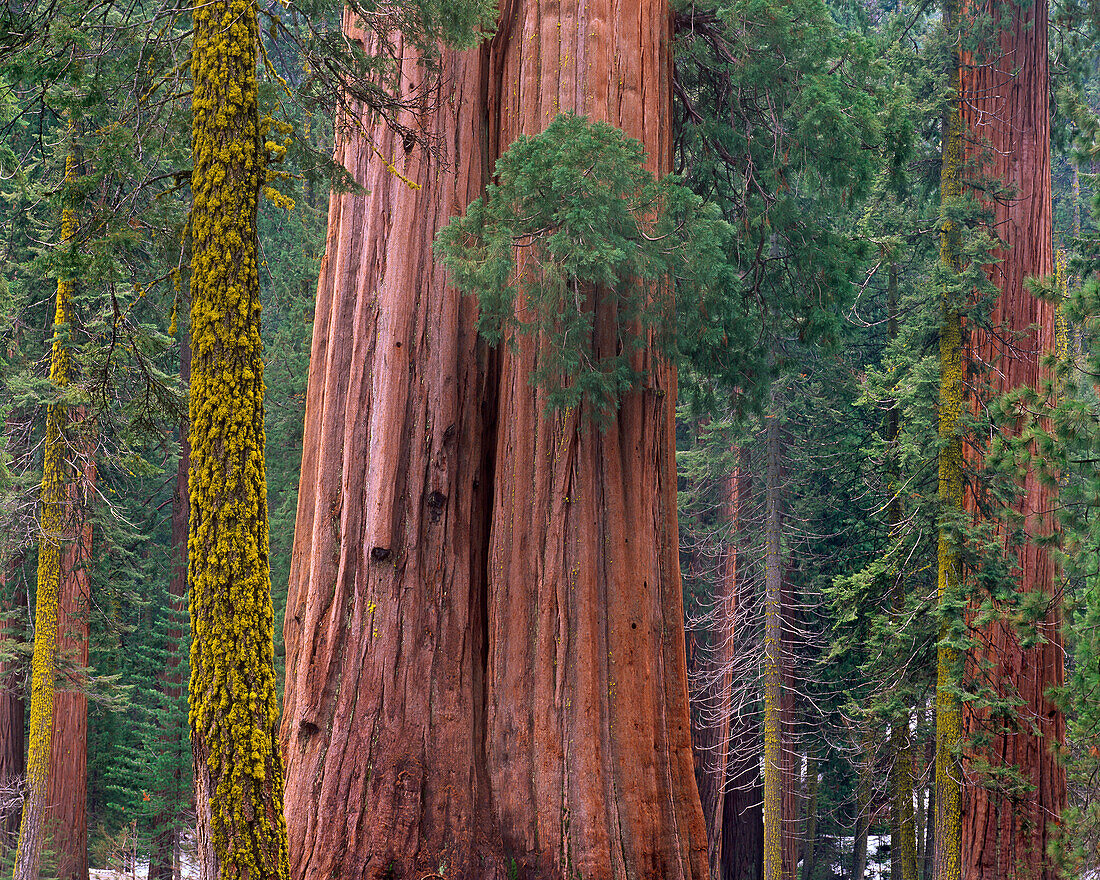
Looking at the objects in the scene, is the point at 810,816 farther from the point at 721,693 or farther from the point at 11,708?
the point at 11,708

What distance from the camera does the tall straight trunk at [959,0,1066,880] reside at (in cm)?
1078

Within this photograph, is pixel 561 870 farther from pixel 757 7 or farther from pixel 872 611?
pixel 872 611

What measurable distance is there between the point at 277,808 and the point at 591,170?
150 inches

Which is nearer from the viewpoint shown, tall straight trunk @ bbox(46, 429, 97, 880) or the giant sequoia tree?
the giant sequoia tree

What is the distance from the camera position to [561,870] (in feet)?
20.9

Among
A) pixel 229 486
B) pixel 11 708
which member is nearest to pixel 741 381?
pixel 229 486

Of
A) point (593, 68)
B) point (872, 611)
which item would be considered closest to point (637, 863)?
point (593, 68)

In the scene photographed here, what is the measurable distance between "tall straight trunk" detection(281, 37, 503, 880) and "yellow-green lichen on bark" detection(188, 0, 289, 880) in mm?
1186

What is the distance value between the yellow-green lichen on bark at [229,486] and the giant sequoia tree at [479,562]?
1.22 metres

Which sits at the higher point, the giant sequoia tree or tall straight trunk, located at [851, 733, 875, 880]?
the giant sequoia tree

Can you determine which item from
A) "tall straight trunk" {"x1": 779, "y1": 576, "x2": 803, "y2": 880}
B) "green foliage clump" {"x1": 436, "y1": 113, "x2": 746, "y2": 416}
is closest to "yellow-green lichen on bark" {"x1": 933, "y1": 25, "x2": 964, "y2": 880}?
"tall straight trunk" {"x1": 779, "y1": 576, "x2": 803, "y2": 880}

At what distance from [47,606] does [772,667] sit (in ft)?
37.4

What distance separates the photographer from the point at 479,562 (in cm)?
707

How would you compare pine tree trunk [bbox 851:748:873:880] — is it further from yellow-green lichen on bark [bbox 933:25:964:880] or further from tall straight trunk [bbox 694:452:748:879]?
yellow-green lichen on bark [bbox 933:25:964:880]
